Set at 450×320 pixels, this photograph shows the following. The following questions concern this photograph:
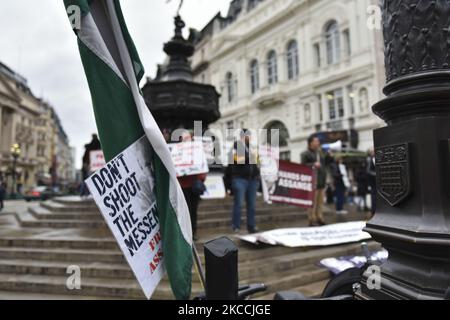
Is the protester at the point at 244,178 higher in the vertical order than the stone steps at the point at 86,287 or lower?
higher

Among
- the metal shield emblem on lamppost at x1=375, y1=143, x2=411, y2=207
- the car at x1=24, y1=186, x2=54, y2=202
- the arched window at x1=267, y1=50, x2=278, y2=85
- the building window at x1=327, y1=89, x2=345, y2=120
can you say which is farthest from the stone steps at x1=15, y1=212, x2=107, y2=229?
the arched window at x1=267, y1=50, x2=278, y2=85

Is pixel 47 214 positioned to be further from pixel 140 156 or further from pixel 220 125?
pixel 220 125

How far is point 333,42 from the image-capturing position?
25516mm

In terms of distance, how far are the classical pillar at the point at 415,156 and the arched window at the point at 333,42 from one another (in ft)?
84.5

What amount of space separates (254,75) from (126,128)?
32539 mm

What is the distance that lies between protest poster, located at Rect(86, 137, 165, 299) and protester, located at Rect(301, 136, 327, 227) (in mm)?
5875

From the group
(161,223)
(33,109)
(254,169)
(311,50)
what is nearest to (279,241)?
(254,169)

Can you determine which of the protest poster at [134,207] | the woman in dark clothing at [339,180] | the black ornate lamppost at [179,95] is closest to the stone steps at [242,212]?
the woman in dark clothing at [339,180]

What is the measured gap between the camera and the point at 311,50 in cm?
2658

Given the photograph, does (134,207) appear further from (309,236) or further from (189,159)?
(309,236)

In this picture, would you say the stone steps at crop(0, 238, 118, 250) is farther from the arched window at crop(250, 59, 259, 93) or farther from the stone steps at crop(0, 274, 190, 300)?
the arched window at crop(250, 59, 259, 93)

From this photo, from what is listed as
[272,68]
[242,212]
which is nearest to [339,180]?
[242,212]

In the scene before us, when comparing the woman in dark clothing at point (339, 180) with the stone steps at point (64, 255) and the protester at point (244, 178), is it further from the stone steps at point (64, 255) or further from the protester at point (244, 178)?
the stone steps at point (64, 255)

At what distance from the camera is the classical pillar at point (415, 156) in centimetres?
146
